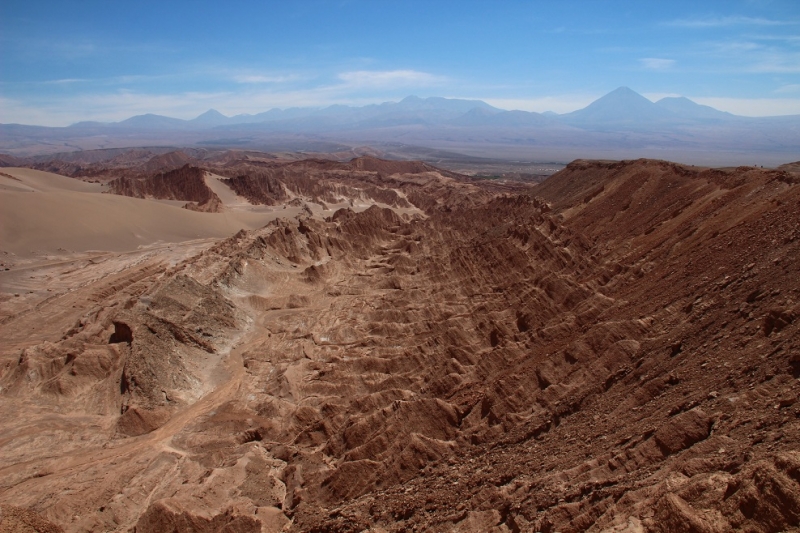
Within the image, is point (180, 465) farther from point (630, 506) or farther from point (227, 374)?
point (630, 506)

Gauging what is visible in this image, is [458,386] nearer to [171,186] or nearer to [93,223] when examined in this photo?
[93,223]

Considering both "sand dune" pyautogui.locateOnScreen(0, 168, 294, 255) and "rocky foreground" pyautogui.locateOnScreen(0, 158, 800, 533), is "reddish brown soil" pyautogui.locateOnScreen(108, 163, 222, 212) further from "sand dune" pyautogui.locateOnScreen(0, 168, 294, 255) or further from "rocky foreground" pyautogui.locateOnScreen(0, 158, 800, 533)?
"rocky foreground" pyautogui.locateOnScreen(0, 158, 800, 533)

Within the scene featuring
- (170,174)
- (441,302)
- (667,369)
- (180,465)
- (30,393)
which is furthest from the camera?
(170,174)

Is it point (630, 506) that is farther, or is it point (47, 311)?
point (47, 311)

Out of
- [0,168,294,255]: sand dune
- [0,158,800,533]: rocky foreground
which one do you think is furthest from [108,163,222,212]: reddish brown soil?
[0,158,800,533]: rocky foreground

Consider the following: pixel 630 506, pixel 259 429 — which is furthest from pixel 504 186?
pixel 630 506

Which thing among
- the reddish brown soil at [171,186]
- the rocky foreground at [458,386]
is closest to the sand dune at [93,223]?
the rocky foreground at [458,386]

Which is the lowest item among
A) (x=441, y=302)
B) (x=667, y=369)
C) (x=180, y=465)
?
(x=180, y=465)
